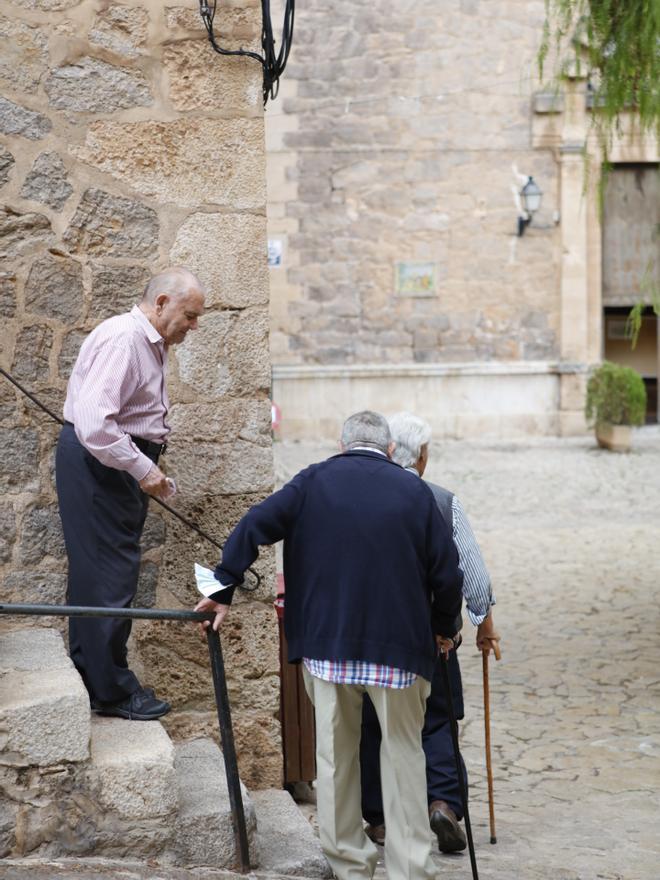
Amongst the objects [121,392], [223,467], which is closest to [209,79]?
[121,392]

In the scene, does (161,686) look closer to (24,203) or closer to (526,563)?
(24,203)

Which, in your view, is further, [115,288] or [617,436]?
[617,436]

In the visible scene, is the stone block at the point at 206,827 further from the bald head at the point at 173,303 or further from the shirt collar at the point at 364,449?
the bald head at the point at 173,303

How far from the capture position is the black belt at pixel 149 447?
13.6 ft

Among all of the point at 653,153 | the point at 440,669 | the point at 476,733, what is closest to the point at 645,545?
the point at 476,733

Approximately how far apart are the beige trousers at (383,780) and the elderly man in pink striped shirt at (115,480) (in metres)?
0.63

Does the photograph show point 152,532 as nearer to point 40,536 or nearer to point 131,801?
point 40,536

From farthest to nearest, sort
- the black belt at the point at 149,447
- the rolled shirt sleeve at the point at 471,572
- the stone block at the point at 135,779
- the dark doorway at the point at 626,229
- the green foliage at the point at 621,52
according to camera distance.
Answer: the dark doorway at the point at 626,229 → the green foliage at the point at 621,52 → the rolled shirt sleeve at the point at 471,572 → the black belt at the point at 149,447 → the stone block at the point at 135,779

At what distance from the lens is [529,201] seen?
17500mm

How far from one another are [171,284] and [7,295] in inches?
25.0

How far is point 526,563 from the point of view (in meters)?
10.0

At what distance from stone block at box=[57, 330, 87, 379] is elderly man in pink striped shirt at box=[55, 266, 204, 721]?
258mm

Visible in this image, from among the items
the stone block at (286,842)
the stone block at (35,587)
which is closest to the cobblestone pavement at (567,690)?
the stone block at (286,842)

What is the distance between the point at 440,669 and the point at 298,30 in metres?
14.5
